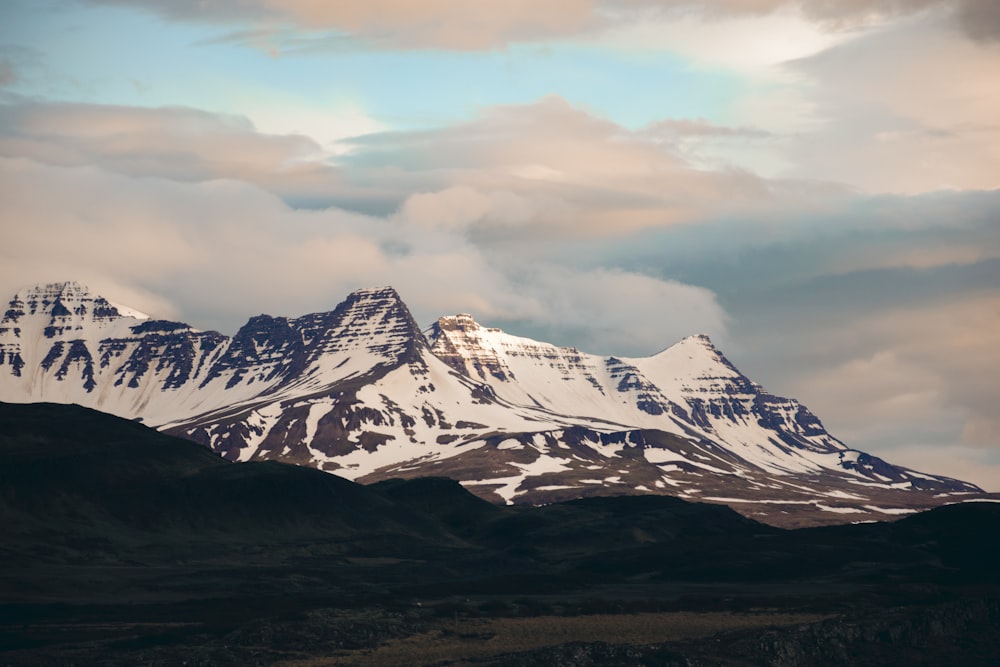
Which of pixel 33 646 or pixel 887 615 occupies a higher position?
pixel 887 615

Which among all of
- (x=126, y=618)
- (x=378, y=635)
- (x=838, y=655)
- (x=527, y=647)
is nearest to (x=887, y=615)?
(x=838, y=655)

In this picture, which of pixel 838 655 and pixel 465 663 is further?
pixel 838 655

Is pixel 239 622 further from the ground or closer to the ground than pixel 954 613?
closer to the ground

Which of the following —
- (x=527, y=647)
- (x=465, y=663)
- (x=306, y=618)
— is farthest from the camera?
(x=306, y=618)

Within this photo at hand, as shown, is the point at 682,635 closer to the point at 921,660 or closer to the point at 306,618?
the point at 921,660

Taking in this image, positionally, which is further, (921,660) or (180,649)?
(921,660)

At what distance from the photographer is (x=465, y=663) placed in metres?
165

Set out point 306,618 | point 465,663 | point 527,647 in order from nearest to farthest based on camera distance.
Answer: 1. point 465,663
2. point 527,647
3. point 306,618

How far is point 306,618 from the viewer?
7407 inches

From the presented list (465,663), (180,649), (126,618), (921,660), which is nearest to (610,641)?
(465,663)

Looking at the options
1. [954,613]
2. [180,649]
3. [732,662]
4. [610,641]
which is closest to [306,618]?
[180,649]

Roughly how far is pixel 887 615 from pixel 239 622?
85.0 metres

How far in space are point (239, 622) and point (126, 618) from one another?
17940 millimetres

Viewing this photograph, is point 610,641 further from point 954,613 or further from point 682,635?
point 954,613
